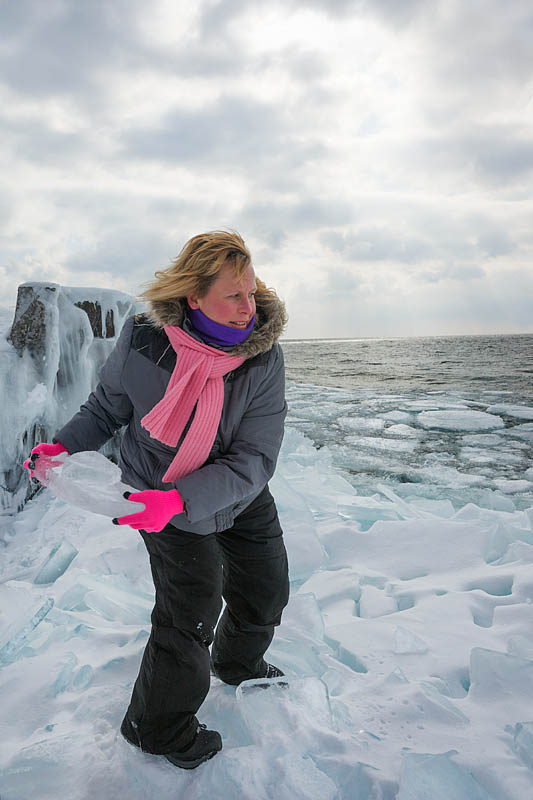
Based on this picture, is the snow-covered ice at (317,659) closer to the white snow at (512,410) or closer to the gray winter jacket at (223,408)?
the gray winter jacket at (223,408)

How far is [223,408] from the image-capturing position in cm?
155

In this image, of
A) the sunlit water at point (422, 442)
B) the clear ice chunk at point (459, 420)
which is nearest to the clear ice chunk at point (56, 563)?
the sunlit water at point (422, 442)

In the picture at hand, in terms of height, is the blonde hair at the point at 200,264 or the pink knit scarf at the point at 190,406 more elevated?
the blonde hair at the point at 200,264

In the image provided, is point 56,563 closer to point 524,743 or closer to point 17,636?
point 17,636

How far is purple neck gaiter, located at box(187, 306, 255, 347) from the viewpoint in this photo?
1515 millimetres

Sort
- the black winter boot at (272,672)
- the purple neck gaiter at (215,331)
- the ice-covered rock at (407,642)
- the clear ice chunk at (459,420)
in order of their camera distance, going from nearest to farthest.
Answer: the purple neck gaiter at (215,331), the black winter boot at (272,672), the ice-covered rock at (407,642), the clear ice chunk at (459,420)

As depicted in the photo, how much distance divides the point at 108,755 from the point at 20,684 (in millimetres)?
530

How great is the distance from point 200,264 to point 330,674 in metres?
Answer: 1.56

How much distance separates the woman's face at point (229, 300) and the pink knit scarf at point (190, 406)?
101 millimetres

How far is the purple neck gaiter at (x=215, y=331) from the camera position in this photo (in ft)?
4.97

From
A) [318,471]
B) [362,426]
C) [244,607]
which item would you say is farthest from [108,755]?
[362,426]

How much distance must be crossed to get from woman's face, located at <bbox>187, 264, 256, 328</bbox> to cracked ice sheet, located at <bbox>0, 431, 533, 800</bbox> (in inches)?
48.9

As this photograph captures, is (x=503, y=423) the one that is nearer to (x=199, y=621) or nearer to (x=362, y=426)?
(x=362, y=426)

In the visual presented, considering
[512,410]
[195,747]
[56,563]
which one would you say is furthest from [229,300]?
[512,410]
